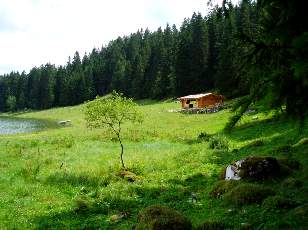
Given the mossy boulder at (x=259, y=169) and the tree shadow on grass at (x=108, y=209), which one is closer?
the tree shadow on grass at (x=108, y=209)

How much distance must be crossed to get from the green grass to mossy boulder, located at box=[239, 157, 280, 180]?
23.2 inches

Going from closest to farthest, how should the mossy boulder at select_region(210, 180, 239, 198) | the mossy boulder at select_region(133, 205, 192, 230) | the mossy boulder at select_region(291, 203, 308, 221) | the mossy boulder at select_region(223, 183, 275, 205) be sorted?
the mossy boulder at select_region(291, 203, 308, 221)
the mossy boulder at select_region(133, 205, 192, 230)
the mossy boulder at select_region(223, 183, 275, 205)
the mossy boulder at select_region(210, 180, 239, 198)

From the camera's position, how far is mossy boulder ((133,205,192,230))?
1428 centimetres

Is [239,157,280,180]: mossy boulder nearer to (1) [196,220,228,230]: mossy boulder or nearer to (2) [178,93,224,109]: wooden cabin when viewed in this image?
(1) [196,220,228,230]: mossy boulder

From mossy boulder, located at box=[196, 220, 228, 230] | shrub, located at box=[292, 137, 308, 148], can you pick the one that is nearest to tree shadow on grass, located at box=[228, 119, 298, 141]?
shrub, located at box=[292, 137, 308, 148]

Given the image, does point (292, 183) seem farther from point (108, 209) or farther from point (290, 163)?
point (108, 209)

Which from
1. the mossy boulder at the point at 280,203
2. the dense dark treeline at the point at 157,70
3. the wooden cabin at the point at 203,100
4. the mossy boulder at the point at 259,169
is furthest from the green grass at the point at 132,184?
the wooden cabin at the point at 203,100

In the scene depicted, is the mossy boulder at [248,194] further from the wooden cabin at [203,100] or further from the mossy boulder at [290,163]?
the wooden cabin at [203,100]

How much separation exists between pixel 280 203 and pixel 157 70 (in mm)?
125295

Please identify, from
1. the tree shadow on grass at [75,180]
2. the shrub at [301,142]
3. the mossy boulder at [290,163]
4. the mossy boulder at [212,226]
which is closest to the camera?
the mossy boulder at [212,226]

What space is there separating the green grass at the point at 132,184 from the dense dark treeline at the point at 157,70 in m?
31.8

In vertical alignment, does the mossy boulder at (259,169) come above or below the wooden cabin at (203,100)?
below

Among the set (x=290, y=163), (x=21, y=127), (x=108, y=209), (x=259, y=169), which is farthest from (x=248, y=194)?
(x=21, y=127)

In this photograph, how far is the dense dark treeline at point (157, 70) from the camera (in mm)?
108438
